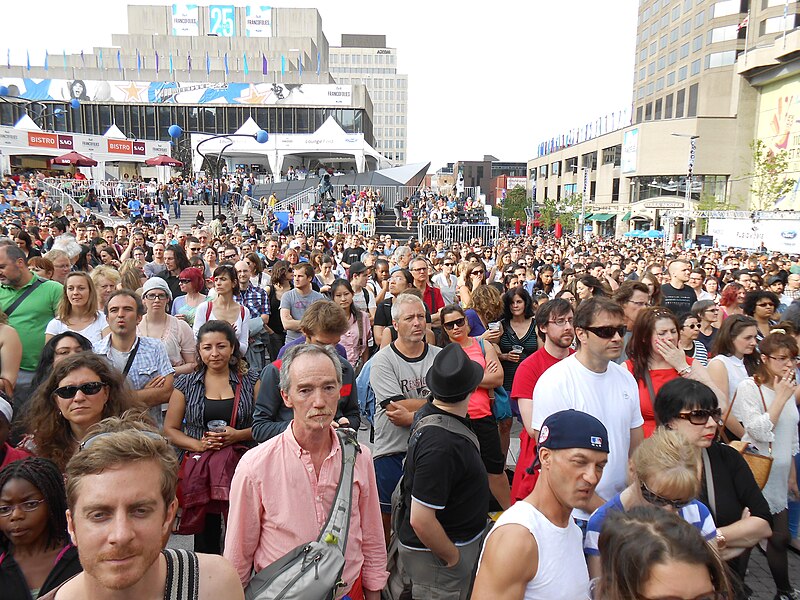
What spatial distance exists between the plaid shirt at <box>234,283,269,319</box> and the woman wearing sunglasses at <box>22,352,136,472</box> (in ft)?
11.8

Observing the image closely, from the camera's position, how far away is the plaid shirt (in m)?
6.57

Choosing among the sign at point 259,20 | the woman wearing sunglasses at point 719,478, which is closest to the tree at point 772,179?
the woman wearing sunglasses at point 719,478

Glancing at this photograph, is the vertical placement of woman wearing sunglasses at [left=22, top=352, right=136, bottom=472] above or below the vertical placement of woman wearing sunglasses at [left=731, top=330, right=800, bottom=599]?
above

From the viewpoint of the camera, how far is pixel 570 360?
3.20 metres

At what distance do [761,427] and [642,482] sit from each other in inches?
74.7

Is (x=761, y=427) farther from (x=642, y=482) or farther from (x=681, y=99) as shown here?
(x=681, y=99)

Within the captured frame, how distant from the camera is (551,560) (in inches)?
75.5

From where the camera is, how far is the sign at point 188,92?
1925 inches

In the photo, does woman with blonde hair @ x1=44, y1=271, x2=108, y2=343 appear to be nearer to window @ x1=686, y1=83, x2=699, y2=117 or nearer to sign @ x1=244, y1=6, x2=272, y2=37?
window @ x1=686, y1=83, x2=699, y2=117

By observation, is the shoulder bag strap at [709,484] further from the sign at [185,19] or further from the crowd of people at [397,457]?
the sign at [185,19]

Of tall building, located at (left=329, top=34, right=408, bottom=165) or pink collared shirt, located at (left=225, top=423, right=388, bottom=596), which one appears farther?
tall building, located at (left=329, top=34, right=408, bottom=165)

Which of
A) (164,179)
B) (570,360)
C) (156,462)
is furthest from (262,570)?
(164,179)

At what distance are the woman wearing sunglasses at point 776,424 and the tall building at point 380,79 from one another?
467 ft

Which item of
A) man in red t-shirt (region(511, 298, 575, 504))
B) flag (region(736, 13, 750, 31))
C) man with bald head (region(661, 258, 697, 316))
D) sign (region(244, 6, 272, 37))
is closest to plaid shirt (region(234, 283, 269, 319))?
man in red t-shirt (region(511, 298, 575, 504))
